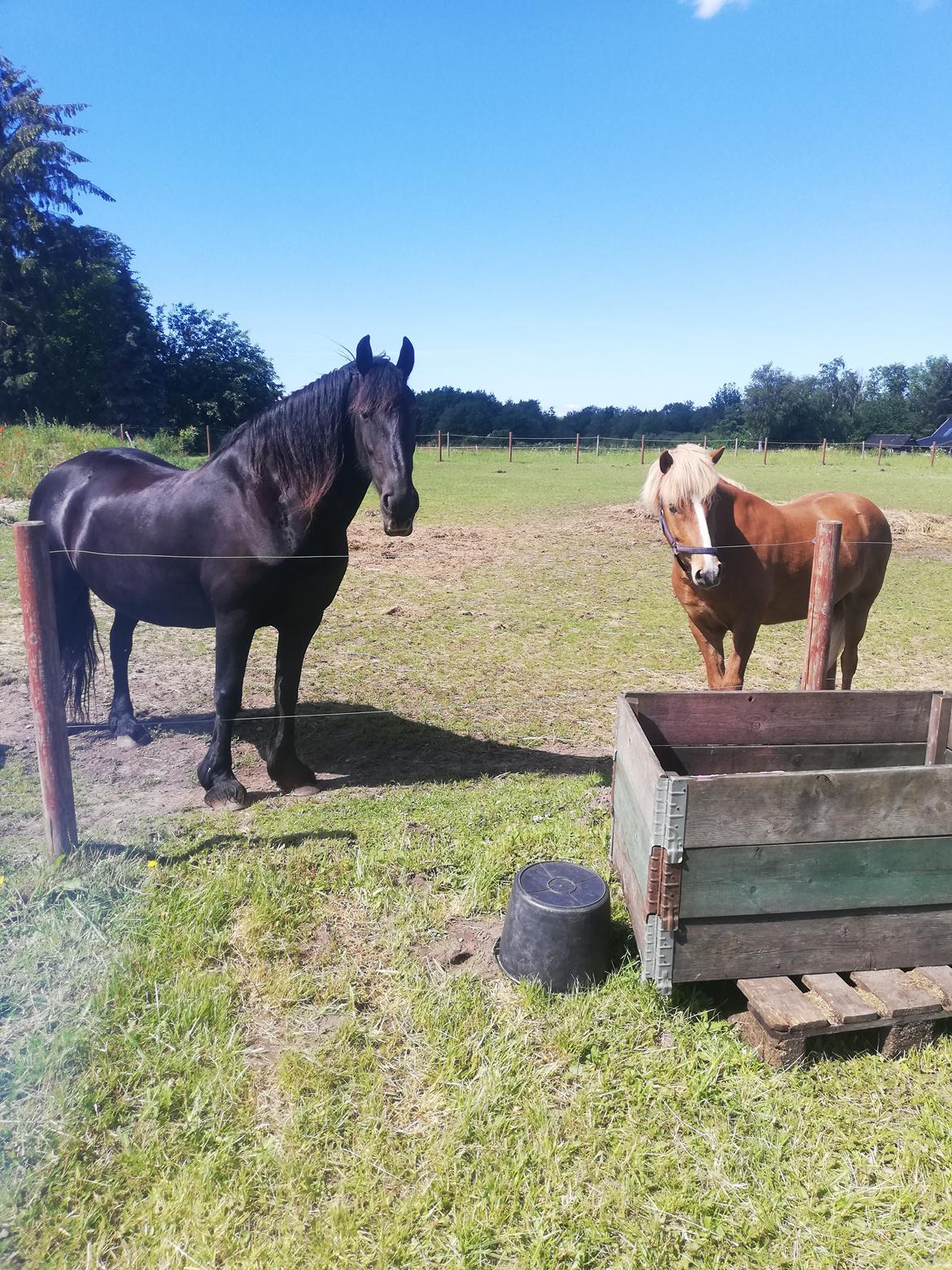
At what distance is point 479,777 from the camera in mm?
4539

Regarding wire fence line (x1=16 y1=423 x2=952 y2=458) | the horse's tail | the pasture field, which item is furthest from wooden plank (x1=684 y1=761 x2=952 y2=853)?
wire fence line (x1=16 y1=423 x2=952 y2=458)

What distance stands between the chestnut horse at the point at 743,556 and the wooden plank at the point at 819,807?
1711mm

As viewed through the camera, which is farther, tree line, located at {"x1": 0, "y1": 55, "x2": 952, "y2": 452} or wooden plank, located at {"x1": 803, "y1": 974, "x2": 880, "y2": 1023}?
tree line, located at {"x1": 0, "y1": 55, "x2": 952, "y2": 452}

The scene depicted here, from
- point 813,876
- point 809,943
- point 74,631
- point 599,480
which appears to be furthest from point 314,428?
point 599,480

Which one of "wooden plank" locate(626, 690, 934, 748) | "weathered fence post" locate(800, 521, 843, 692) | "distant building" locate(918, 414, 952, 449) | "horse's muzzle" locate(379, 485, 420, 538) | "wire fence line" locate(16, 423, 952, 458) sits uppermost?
"distant building" locate(918, 414, 952, 449)

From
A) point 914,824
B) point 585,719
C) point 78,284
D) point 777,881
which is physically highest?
point 78,284

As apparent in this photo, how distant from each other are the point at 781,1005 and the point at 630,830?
735 mm

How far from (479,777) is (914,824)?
251 centimetres

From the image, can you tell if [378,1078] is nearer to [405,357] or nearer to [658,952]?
[658,952]

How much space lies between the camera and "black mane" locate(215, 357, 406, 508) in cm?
367

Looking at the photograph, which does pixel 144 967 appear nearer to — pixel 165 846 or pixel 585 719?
pixel 165 846

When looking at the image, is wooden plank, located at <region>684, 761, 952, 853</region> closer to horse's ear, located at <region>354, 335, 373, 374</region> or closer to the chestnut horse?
the chestnut horse

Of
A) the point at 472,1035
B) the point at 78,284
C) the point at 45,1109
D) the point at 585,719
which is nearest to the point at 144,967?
the point at 45,1109

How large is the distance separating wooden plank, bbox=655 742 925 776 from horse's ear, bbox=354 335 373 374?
2244 mm
